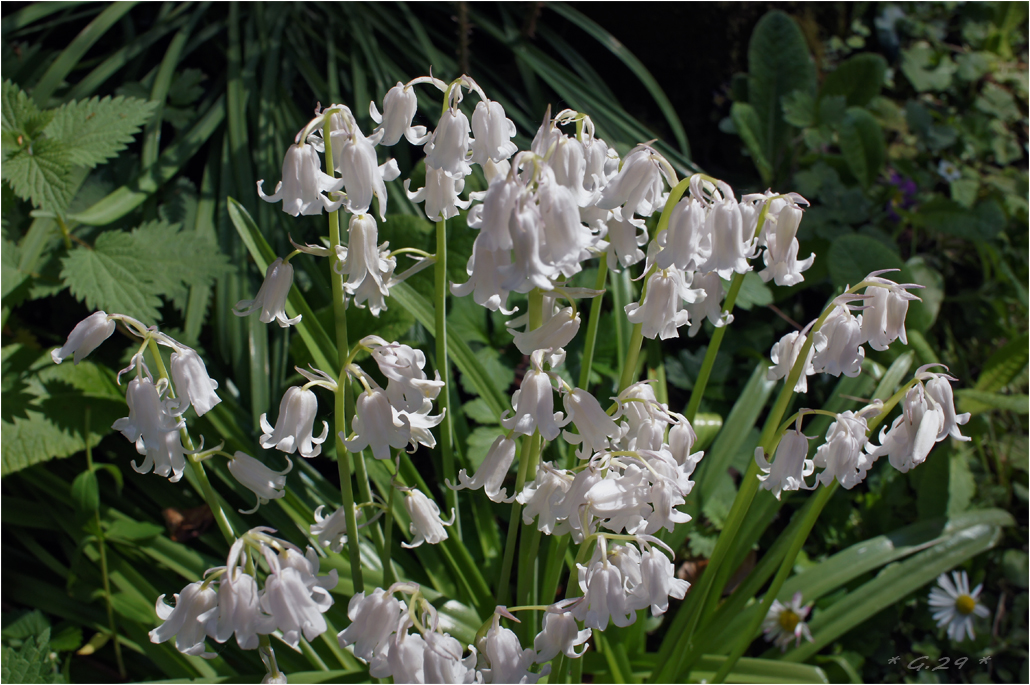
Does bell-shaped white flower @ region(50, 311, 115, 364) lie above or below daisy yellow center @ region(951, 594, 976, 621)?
above

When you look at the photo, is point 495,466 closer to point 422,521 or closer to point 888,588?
point 422,521

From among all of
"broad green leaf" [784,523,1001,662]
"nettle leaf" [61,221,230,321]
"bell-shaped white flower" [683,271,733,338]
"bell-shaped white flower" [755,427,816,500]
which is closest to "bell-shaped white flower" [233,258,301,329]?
"bell-shaped white flower" [683,271,733,338]

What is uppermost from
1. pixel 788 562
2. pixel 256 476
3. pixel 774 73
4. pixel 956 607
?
pixel 774 73

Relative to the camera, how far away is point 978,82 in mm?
3984

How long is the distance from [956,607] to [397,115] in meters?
2.25

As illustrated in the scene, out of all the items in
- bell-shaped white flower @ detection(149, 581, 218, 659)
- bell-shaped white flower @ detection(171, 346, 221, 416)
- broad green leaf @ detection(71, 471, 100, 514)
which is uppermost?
bell-shaped white flower @ detection(171, 346, 221, 416)

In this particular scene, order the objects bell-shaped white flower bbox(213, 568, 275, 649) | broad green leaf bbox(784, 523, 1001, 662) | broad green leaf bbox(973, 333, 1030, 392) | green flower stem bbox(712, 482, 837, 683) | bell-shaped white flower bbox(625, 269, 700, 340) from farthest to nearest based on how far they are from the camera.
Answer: broad green leaf bbox(973, 333, 1030, 392) < broad green leaf bbox(784, 523, 1001, 662) < green flower stem bbox(712, 482, 837, 683) < bell-shaped white flower bbox(625, 269, 700, 340) < bell-shaped white flower bbox(213, 568, 275, 649)

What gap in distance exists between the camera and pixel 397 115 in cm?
98

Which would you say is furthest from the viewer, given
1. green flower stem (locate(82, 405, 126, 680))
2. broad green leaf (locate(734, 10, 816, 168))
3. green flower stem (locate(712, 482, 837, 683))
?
broad green leaf (locate(734, 10, 816, 168))

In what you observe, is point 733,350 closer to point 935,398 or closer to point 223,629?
point 935,398

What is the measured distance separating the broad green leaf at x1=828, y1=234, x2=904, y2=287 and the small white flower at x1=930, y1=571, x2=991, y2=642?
1.03m

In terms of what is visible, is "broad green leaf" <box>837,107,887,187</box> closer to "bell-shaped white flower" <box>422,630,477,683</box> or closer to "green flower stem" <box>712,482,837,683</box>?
"green flower stem" <box>712,482,837,683</box>

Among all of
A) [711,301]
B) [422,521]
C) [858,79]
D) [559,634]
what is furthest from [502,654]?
[858,79]

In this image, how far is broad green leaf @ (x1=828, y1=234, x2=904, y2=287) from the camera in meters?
2.42
